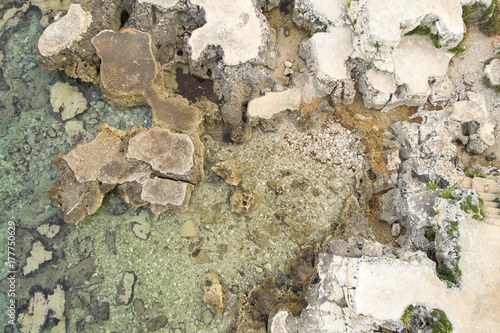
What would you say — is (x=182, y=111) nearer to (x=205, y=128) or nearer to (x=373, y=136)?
(x=205, y=128)

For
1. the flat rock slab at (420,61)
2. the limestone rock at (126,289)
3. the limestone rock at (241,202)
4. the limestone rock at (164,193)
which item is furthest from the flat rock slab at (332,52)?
the limestone rock at (126,289)

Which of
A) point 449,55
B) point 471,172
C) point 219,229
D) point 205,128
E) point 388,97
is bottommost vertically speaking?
point 219,229

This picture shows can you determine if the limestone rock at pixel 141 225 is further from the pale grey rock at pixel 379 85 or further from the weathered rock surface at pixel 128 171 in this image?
the pale grey rock at pixel 379 85

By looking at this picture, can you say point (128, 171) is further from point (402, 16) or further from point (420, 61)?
point (420, 61)

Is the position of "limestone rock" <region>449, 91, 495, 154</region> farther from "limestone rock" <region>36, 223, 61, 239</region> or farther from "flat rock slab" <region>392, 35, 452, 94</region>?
"limestone rock" <region>36, 223, 61, 239</region>

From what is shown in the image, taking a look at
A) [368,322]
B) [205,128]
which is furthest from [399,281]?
[205,128]

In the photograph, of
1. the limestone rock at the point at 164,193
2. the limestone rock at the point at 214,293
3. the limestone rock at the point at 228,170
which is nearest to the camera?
the limestone rock at the point at 214,293
